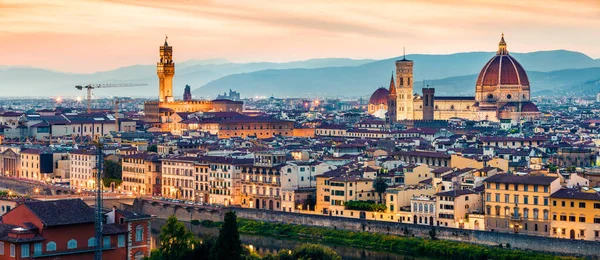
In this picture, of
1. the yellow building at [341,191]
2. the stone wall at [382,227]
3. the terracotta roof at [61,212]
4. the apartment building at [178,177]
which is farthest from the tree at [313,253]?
the apartment building at [178,177]

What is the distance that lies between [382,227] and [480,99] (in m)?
84.2

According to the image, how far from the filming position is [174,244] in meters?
35.8

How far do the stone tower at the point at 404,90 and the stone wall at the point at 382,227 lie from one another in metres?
73.9

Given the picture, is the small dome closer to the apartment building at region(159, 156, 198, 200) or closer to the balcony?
the apartment building at region(159, 156, 198, 200)

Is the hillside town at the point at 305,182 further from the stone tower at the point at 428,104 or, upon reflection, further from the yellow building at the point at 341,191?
the stone tower at the point at 428,104

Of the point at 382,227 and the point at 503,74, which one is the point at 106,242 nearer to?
the point at 382,227

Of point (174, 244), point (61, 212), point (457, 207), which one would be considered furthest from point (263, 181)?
point (61, 212)

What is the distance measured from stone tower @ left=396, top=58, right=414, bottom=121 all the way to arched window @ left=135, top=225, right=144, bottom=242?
307 ft

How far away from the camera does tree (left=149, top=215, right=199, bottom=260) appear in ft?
113

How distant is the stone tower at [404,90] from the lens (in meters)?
126

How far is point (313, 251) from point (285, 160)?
18300mm

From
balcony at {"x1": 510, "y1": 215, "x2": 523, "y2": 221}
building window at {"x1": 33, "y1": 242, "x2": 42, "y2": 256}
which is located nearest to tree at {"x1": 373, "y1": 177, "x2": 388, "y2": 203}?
balcony at {"x1": 510, "y1": 215, "x2": 523, "y2": 221}

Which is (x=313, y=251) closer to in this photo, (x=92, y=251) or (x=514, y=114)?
(x=92, y=251)

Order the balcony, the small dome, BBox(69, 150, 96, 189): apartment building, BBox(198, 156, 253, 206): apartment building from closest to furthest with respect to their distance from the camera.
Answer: the balcony, BBox(198, 156, 253, 206): apartment building, BBox(69, 150, 96, 189): apartment building, the small dome
